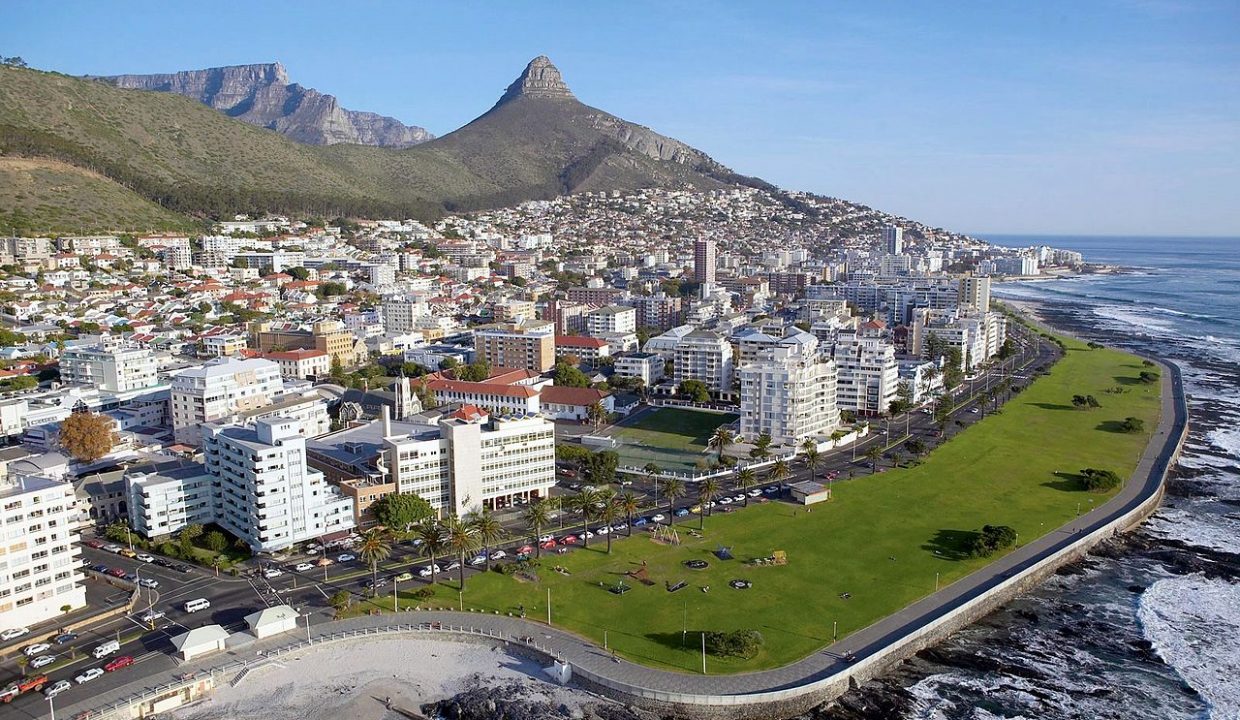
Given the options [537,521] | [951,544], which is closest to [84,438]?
[537,521]

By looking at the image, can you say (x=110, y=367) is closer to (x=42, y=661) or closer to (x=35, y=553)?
(x=35, y=553)

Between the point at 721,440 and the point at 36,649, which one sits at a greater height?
the point at 721,440

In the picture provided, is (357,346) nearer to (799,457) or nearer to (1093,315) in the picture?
(799,457)

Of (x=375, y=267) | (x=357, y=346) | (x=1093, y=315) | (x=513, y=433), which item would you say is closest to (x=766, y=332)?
(x=357, y=346)

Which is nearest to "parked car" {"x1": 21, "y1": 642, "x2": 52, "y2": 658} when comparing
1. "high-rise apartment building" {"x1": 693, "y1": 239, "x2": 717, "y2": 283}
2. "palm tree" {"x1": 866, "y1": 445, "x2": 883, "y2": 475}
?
"palm tree" {"x1": 866, "y1": 445, "x2": 883, "y2": 475}

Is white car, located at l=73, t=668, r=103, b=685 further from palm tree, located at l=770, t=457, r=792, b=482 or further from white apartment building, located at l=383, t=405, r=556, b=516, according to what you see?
palm tree, located at l=770, t=457, r=792, b=482

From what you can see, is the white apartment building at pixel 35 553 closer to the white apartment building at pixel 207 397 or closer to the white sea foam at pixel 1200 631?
the white apartment building at pixel 207 397
